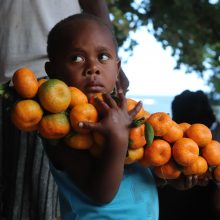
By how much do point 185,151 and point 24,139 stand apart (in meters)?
1.10

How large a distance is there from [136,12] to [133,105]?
556 centimetres

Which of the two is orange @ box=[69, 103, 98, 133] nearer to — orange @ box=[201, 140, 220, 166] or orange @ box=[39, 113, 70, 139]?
orange @ box=[39, 113, 70, 139]

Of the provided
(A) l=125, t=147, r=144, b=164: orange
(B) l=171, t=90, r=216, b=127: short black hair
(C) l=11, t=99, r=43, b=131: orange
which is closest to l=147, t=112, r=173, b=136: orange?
(A) l=125, t=147, r=144, b=164: orange

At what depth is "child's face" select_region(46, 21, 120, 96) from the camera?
1.93 metres

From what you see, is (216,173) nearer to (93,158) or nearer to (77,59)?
(93,158)

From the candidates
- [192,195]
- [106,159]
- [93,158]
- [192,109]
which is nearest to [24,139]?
[93,158]

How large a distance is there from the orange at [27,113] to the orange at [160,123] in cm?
45

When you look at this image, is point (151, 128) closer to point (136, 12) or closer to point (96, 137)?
point (96, 137)

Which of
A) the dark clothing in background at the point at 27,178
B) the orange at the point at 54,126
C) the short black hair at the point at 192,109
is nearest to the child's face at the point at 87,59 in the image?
the orange at the point at 54,126

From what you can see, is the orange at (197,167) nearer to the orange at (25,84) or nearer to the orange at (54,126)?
the orange at (54,126)

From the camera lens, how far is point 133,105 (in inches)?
69.9

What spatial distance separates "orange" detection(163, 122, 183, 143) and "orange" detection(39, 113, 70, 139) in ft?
1.43

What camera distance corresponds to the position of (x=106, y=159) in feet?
5.27

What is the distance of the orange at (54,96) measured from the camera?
1592 millimetres
